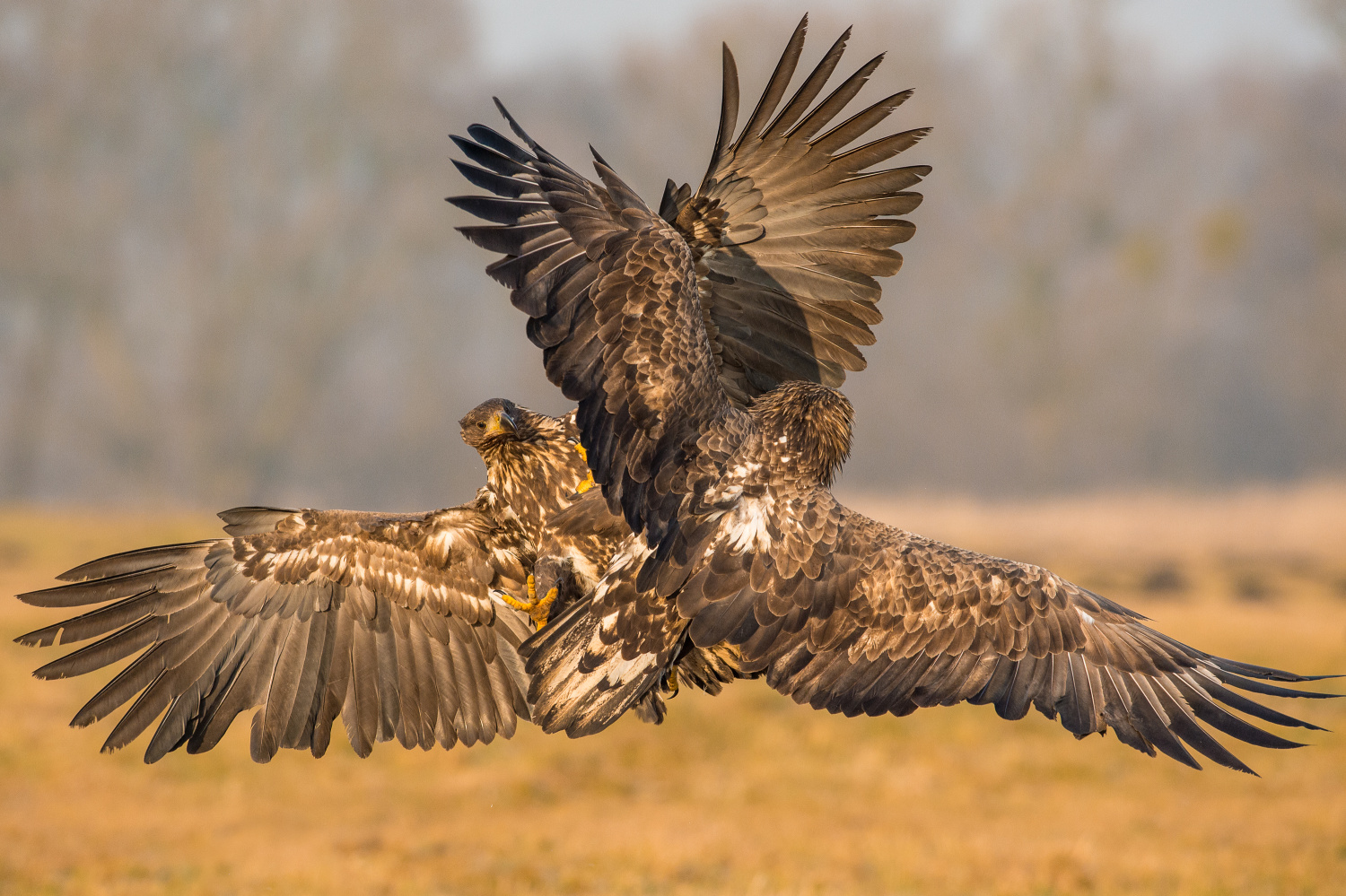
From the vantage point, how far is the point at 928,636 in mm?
3910

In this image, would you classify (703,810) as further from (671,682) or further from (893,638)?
(893,638)

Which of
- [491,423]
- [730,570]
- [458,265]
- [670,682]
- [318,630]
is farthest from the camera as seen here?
[458,265]

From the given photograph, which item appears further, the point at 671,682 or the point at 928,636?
the point at 671,682

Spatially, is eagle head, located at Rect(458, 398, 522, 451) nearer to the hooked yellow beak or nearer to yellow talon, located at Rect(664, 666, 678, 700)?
the hooked yellow beak

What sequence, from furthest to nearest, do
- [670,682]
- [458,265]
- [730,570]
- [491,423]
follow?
[458,265]
[491,423]
[670,682]
[730,570]

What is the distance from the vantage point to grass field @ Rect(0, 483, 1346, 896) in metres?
8.52

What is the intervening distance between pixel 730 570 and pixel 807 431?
493 millimetres

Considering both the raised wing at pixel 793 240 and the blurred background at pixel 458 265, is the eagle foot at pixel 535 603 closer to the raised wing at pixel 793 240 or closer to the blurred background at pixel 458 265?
the raised wing at pixel 793 240

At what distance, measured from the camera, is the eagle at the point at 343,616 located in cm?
473

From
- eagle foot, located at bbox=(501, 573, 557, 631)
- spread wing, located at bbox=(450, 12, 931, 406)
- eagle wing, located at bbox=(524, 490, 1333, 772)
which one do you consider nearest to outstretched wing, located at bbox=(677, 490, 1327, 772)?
eagle wing, located at bbox=(524, 490, 1333, 772)

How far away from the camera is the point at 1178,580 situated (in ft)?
66.1

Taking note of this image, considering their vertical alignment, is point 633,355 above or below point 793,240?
below

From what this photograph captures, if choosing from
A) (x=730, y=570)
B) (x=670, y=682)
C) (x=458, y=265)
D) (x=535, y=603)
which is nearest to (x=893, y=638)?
(x=730, y=570)

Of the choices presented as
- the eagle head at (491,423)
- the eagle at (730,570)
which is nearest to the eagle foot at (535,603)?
the eagle at (730,570)
